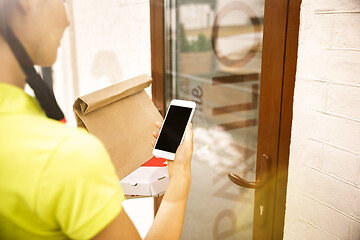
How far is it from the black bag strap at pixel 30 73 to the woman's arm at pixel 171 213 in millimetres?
258

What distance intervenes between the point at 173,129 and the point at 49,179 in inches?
23.3

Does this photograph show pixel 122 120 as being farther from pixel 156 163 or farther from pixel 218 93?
pixel 218 93

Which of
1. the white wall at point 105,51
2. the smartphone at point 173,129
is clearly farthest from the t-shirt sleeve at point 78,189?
the white wall at point 105,51

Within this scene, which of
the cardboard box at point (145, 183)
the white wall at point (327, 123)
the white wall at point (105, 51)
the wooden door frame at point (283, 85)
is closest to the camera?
the white wall at point (327, 123)

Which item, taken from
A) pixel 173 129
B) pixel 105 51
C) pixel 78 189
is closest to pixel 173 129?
pixel 173 129

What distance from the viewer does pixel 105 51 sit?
213 cm

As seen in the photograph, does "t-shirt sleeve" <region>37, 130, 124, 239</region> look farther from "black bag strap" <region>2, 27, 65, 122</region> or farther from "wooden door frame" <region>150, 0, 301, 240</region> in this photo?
"wooden door frame" <region>150, 0, 301, 240</region>

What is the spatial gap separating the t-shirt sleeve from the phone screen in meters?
0.50

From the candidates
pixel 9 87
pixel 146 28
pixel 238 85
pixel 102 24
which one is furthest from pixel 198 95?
pixel 9 87

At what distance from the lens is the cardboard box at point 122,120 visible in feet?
3.09

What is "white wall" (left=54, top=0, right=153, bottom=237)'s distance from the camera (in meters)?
1.74

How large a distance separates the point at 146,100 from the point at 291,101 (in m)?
0.45

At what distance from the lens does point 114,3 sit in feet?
6.38

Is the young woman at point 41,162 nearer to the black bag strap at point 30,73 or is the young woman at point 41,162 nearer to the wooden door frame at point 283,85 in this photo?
the black bag strap at point 30,73
